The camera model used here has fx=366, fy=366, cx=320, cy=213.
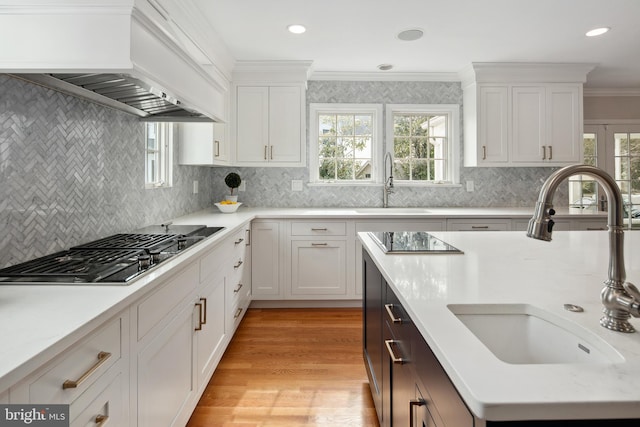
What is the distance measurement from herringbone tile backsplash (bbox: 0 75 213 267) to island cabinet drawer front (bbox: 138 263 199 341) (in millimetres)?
600

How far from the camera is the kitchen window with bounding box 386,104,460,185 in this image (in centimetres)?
418

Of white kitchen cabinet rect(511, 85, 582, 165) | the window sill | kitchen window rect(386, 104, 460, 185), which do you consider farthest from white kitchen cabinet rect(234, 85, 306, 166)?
white kitchen cabinet rect(511, 85, 582, 165)

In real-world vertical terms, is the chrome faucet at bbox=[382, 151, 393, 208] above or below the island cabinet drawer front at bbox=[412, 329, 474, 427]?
above

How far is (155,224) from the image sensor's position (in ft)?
8.81

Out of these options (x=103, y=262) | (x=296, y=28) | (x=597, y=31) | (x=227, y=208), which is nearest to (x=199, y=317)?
(x=103, y=262)

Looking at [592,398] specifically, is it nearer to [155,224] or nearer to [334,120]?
[155,224]

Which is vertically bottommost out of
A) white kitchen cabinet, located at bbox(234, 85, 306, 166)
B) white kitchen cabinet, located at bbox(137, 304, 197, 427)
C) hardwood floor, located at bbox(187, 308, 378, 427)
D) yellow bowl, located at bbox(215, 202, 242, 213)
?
hardwood floor, located at bbox(187, 308, 378, 427)

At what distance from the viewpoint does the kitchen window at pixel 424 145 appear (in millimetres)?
4184

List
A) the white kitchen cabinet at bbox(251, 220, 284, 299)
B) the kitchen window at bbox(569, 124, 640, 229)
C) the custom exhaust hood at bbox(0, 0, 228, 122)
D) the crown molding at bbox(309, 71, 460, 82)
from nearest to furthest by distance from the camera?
the custom exhaust hood at bbox(0, 0, 228, 122), the white kitchen cabinet at bbox(251, 220, 284, 299), the crown molding at bbox(309, 71, 460, 82), the kitchen window at bbox(569, 124, 640, 229)

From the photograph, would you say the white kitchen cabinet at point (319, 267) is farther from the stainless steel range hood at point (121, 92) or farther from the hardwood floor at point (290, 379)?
the stainless steel range hood at point (121, 92)

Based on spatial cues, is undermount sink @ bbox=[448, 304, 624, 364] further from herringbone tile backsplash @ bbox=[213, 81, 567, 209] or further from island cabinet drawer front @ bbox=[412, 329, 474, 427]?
herringbone tile backsplash @ bbox=[213, 81, 567, 209]


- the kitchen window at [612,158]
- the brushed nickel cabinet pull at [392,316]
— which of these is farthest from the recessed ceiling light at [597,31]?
the brushed nickel cabinet pull at [392,316]

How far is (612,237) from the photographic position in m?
0.79

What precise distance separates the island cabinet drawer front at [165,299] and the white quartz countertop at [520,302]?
0.83m
